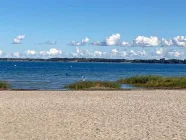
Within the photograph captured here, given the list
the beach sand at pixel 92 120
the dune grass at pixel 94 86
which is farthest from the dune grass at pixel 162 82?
the beach sand at pixel 92 120

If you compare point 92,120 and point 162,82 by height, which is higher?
point 92,120

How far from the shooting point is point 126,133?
43.4ft

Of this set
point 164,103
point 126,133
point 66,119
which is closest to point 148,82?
point 164,103

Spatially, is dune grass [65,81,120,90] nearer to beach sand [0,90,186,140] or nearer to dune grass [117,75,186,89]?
dune grass [117,75,186,89]

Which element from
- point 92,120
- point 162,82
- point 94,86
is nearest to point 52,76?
point 162,82

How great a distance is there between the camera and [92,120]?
Answer: 15.9m

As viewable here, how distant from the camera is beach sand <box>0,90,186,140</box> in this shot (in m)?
12.9

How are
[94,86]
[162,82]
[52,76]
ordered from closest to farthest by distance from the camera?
[94,86] < [162,82] < [52,76]

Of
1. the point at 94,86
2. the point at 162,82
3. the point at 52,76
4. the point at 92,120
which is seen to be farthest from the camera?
the point at 52,76

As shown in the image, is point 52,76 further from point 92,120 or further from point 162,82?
point 92,120

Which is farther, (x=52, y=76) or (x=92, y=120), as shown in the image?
(x=52, y=76)

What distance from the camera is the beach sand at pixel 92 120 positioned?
12.9m

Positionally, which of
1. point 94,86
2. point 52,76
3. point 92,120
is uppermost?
point 92,120

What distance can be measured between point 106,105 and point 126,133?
26.3 ft
